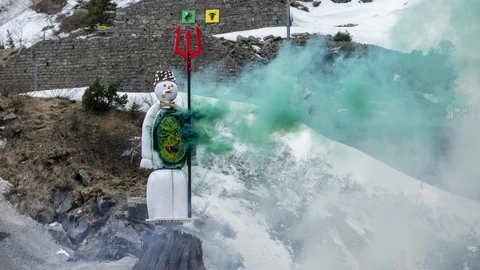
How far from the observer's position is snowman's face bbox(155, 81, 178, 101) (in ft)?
48.1

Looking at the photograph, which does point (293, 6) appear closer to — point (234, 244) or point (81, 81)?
point (81, 81)

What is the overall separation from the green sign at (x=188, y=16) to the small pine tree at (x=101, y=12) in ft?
38.5

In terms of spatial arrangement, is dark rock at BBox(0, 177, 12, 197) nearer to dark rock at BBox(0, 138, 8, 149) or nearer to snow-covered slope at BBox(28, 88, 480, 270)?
dark rock at BBox(0, 138, 8, 149)

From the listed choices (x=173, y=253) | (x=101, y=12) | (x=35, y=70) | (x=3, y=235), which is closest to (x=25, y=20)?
(x=101, y=12)

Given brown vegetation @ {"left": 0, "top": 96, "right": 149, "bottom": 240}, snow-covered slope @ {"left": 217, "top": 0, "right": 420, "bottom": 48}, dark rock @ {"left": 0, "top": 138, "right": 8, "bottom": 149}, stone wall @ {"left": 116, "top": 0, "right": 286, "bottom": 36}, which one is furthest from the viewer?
stone wall @ {"left": 116, "top": 0, "right": 286, "bottom": 36}

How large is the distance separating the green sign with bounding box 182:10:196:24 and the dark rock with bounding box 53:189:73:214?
1270cm

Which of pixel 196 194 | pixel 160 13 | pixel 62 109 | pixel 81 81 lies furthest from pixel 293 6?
pixel 196 194

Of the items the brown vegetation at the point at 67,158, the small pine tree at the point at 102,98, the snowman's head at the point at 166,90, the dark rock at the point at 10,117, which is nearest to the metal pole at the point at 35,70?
the brown vegetation at the point at 67,158

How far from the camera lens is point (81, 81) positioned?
83.2ft

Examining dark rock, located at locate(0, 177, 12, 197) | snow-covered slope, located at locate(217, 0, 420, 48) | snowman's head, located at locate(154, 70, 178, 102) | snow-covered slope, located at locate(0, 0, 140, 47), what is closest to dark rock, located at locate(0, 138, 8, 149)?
dark rock, located at locate(0, 177, 12, 197)

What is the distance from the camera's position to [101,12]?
41.2 metres

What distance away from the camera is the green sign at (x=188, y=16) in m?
29.2

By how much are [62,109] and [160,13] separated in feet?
27.2

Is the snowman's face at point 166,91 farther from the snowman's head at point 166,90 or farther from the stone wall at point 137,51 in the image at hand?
the stone wall at point 137,51
